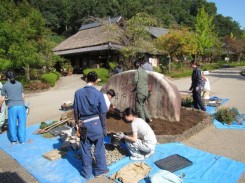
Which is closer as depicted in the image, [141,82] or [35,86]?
[141,82]

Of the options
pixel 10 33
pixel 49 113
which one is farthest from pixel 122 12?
pixel 49 113

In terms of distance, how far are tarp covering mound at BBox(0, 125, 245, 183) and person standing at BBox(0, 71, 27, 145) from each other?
0.34 meters

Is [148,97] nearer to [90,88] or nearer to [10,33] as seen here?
[90,88]

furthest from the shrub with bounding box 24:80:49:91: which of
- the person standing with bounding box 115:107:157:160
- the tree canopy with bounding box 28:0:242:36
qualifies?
the tree canopy with bounding box 28:0:242:36

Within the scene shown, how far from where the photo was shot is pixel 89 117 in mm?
4164

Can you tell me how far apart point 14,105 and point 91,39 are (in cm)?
2099

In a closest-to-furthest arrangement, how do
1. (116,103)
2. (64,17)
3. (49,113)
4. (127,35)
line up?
(116,103), (49,113), (127,35), (64,17)

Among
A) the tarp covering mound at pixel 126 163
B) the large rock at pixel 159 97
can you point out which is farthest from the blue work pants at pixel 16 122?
the large rock at pixel 159 97

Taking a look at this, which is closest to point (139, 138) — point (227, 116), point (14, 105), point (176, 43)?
point (14, 105)

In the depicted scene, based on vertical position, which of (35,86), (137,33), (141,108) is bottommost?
(35,86)

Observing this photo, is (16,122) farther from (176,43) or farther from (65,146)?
(176,43)

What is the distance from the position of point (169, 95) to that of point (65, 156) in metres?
3.35

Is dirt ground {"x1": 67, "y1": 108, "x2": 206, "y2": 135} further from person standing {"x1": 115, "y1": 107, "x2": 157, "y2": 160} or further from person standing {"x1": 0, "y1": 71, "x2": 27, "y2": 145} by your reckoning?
person standing {"x1": 0, "y1": 71, "x2": 27, "y2": 145}

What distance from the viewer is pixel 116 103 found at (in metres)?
8.07
